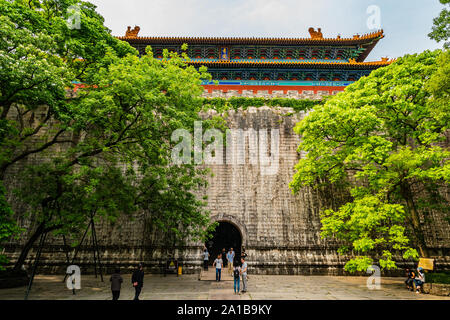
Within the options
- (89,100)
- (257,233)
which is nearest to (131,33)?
(89,100)

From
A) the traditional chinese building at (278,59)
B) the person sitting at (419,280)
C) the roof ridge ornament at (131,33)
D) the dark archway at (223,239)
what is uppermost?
the roof ridge ornament at (131,33)

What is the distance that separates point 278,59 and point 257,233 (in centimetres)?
1719

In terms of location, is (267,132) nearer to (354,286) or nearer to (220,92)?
(220,92)

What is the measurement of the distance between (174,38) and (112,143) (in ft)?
55.4

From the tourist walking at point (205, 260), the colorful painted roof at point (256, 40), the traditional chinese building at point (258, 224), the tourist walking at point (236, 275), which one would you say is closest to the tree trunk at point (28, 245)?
the traditional chinese building at point (258, 224)

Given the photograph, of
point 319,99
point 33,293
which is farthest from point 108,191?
point 319,99

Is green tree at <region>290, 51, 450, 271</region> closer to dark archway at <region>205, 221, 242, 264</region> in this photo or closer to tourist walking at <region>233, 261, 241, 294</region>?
tourist walking at <region>233, 261, 241, 294</region>

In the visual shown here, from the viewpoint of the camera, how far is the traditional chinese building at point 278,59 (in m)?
22.2

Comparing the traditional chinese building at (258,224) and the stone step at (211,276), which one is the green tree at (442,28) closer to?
the traditional chinese building at (258,224)

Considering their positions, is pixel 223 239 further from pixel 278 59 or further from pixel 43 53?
pixel 278 59

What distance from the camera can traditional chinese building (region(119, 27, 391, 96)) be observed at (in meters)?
22.2

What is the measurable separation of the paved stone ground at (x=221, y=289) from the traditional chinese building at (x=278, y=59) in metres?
15.2

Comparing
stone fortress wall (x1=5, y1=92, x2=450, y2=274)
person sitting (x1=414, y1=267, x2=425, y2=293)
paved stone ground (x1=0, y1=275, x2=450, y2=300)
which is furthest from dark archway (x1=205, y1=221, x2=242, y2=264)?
person sitting (x1=414, y1=267, x2=425, y2=293)

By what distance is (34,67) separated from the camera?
797 cm
